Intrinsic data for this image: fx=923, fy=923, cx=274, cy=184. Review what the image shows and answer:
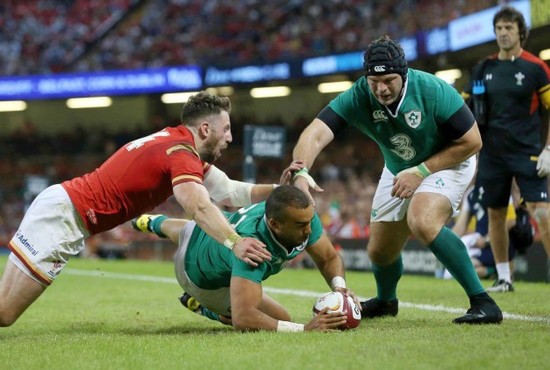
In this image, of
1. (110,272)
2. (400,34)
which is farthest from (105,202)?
(400,34)

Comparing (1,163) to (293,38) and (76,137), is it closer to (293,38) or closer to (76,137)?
(76,137)

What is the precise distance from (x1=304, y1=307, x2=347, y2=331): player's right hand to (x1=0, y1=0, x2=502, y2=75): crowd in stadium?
17551mm

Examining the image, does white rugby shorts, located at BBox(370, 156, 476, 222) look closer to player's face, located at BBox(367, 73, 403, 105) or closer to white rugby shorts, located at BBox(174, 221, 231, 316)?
player's face, located at BBox(367, 73, 403, 105)

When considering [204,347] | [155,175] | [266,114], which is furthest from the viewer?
[266,114]

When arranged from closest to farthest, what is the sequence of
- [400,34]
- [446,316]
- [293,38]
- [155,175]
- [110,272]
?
[155,175] < [446,316] < [110,272] < [400,34] < [293,38]

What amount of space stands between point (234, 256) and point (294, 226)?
0.45 m

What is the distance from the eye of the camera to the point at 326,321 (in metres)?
6.07

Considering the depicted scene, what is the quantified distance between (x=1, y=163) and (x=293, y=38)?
41.0 ft

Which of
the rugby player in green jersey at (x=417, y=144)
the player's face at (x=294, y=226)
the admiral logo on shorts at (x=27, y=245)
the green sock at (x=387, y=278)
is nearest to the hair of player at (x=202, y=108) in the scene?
the rugby player in green jersey at (x=417, y=144)

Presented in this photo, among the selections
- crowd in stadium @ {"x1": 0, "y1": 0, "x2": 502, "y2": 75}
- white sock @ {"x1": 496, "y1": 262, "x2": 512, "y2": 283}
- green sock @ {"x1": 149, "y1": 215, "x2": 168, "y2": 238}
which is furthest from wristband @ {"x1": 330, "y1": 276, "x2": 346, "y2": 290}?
crowd in stadium @ {"x1": 0, "y1": 0, "x2": 502, "y2": 75}

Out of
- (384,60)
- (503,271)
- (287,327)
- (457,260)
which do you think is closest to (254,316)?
(287,327)

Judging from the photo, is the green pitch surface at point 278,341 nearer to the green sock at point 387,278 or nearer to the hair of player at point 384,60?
the green sock at point 387,278

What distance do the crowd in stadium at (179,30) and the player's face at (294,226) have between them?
17.5 m

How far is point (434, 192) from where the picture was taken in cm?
661
